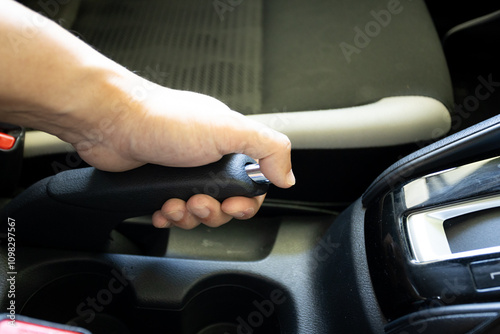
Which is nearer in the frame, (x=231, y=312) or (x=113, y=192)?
(x=113, y=192)

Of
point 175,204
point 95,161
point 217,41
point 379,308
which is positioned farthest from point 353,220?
point 217,41

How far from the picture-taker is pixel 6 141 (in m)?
0.77

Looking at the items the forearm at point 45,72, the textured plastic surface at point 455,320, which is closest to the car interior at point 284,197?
the textured plastic surface at point 455,320

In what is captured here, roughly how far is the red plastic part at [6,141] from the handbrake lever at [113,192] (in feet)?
0.37

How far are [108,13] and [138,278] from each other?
2.26 ft

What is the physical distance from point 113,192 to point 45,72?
0.19 m

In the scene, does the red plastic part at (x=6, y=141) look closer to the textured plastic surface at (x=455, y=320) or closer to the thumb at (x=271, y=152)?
the thumb at (x=271, y=152)

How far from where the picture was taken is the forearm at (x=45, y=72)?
0.55m

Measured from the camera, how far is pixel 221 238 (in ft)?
2.90

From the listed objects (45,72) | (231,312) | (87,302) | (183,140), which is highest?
(45,72)

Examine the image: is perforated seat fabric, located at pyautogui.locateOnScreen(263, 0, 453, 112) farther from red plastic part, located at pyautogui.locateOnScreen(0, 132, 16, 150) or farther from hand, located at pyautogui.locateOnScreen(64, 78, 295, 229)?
red plastic part, located at pyautogui.locateOnScreen(0, 132, 16, 150)

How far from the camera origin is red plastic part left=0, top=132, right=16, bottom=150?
2.51 feet

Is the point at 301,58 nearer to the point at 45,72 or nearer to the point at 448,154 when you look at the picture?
the point at 448,154

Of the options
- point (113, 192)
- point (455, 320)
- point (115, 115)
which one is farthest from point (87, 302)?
point (455, 320)
